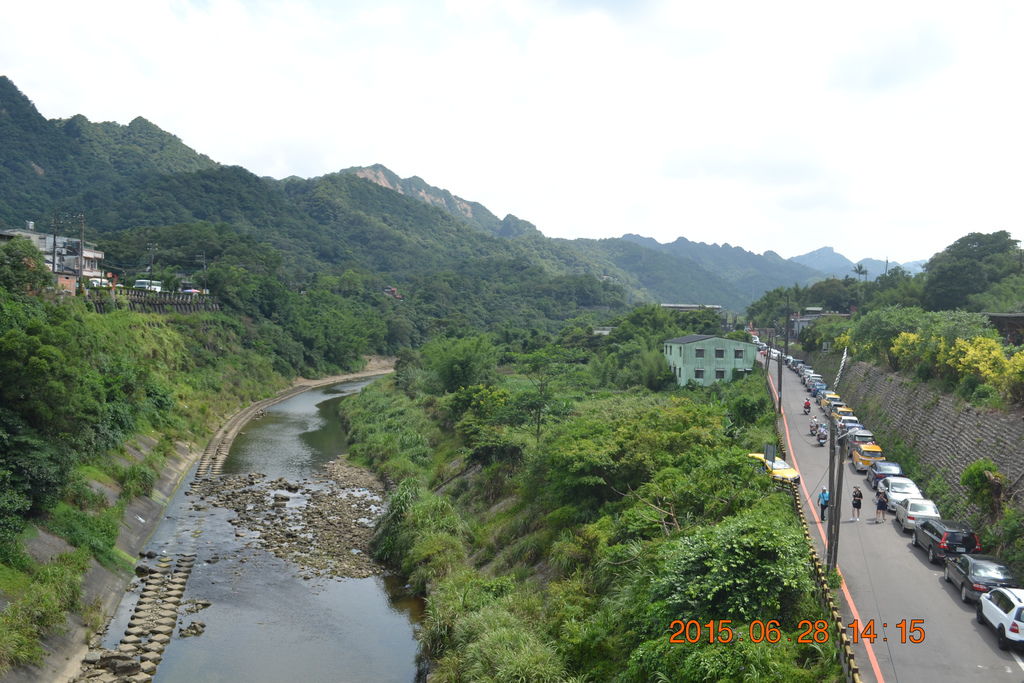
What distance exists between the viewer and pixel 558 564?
909 inches

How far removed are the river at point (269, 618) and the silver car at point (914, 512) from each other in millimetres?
17630

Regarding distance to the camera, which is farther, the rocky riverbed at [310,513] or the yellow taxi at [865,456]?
the yellow taxi at [865,456]

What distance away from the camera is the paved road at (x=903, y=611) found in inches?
586

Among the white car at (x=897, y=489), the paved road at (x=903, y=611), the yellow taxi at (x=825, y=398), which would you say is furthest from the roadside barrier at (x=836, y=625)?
the yellow taxi at (x=825, y=398)

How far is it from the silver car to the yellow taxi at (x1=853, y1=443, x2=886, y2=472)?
339 inches

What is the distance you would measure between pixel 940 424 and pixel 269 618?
29659 millimetres

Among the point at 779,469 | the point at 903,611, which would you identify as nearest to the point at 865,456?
the point at 779,469

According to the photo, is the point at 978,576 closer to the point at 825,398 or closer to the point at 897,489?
the point at 897,489

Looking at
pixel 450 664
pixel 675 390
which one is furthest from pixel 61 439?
pixel 675 390

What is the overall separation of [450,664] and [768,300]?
12255 centimetres

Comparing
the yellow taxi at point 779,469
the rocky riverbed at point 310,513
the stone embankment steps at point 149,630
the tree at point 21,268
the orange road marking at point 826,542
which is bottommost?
the rocky riverbed at point 310,513

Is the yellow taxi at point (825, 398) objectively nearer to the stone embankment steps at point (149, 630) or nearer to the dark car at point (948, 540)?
the dark car at point (948, 540)

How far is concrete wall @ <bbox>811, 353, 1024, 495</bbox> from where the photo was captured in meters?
24.6

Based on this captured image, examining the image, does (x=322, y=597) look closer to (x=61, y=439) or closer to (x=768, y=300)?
(x=61, y=439)
